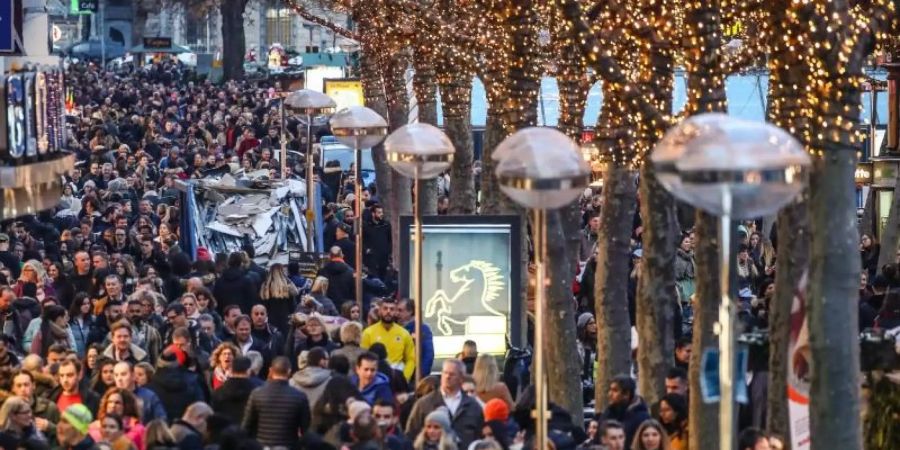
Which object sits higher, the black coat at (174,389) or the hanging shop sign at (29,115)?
the hanging shop sign at (29,115)

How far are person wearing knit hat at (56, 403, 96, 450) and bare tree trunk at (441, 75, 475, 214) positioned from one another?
15676 mm

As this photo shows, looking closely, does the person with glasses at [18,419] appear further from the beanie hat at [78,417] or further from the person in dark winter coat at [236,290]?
the person in dark winter coat at [236,290]

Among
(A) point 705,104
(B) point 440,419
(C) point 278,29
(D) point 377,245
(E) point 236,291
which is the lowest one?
(C) point 278,29

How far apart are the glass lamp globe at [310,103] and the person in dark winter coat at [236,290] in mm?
5828

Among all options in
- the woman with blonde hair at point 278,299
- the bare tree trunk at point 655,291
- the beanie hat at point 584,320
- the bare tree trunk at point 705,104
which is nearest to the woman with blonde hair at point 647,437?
the bare tree trunk at point 705,104

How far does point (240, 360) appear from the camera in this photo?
17.7 m

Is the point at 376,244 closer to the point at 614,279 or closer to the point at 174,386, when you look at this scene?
the point at 614,279

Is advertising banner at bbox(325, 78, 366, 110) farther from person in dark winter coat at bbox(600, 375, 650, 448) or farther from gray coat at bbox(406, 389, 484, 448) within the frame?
gray coat at bbox(406, 389, 484, 448)

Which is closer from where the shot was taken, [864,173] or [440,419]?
[440,419]

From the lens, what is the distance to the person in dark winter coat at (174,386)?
18.0 metres

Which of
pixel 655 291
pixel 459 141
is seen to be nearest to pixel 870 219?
pixel 459 141

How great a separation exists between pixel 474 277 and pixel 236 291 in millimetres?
2919

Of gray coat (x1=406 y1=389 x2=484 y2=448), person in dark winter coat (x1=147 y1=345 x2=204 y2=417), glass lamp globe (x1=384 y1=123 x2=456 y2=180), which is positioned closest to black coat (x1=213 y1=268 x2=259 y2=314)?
glass lamp globe (x1=384 y1=123 x2=456 y2=180)

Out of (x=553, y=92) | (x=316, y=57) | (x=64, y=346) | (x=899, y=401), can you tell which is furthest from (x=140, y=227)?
(x=316, y=57)
